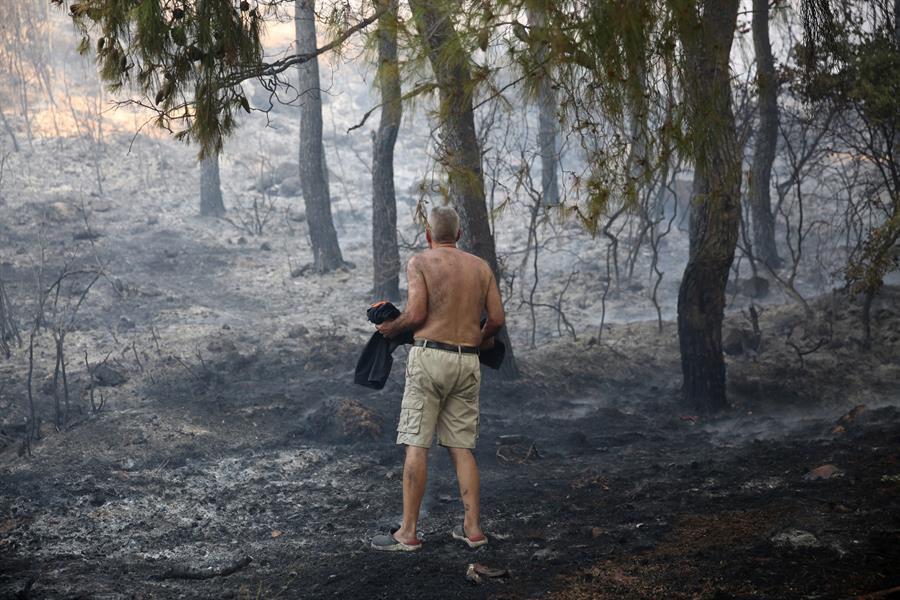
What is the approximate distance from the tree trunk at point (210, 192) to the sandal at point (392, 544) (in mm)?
14113

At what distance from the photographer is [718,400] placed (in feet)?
25.3

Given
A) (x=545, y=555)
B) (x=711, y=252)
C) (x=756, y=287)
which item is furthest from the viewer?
(x=756, y=287)

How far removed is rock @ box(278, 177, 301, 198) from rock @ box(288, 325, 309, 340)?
9.34m

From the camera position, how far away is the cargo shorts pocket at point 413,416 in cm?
450

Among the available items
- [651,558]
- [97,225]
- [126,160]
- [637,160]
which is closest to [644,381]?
[637,160]

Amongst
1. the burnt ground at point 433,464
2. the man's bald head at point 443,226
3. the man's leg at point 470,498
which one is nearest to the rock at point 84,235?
the burnt ground at point 433,464

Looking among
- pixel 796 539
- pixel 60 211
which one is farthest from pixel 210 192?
pixel 796 539

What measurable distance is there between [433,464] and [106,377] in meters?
3.83

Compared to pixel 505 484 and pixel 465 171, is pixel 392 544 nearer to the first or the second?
pixel 505 484

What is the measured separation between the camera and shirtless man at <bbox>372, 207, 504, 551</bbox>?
177 inches

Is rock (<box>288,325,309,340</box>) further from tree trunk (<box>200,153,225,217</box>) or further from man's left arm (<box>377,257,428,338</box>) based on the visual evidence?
tree trunk (<box>200,153,225,217</box>)

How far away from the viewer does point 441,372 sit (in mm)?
4512

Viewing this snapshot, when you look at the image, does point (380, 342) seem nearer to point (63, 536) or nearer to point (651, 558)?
point (651, 558)

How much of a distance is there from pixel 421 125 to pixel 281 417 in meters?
21.4
